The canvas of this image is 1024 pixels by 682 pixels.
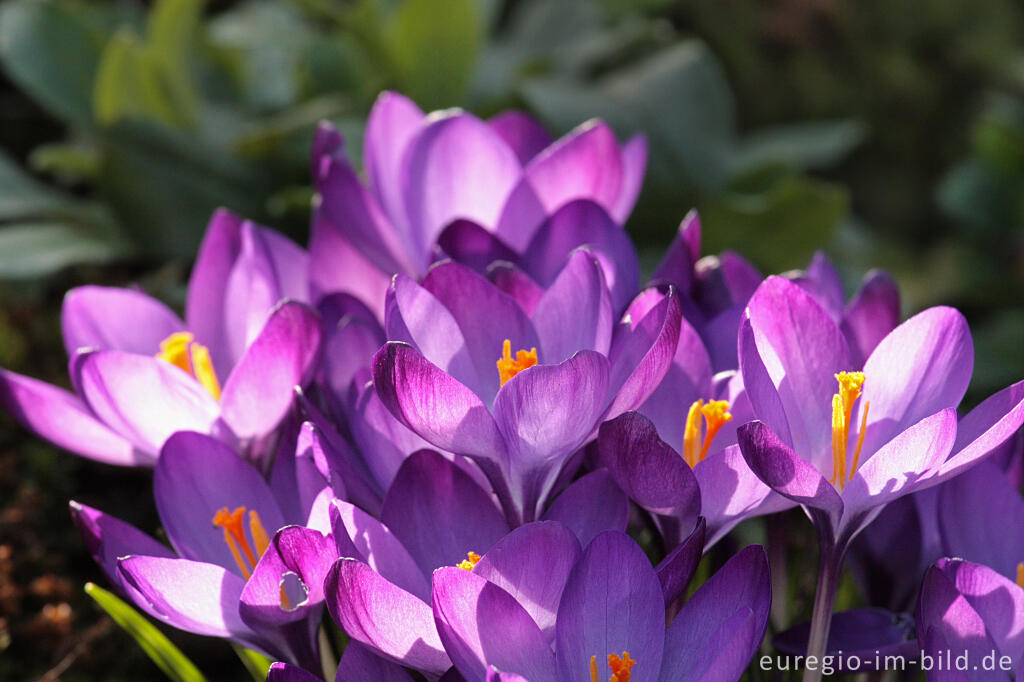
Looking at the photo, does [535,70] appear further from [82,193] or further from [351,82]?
[82,193]

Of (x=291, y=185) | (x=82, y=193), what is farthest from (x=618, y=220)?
(x=82, y=193)

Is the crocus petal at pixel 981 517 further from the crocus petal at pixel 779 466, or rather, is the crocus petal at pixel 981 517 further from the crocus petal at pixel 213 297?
the crocus petal at pixel 213 297

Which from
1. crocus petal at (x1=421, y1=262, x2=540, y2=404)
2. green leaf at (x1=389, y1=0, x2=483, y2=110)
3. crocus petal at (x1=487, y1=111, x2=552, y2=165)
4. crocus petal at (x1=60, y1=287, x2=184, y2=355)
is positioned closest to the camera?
crocus petal at (x1=421, y1=262, x2=540, y2=404)

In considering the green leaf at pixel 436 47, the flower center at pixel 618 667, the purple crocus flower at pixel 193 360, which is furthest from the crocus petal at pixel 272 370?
the green leaf at pixel 436 47

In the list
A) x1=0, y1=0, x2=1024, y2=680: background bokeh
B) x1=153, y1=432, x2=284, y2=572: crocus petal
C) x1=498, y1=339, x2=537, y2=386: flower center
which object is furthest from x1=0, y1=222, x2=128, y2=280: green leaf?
x1=498, y1=339, x2=537, y2=386: flower center

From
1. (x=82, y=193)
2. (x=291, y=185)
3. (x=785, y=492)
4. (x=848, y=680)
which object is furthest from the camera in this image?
(x=82, y=193)

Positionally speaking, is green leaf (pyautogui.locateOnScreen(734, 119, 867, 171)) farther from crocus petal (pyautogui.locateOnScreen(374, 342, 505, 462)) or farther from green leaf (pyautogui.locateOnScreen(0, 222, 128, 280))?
crocus petal (pyautogui.locateOnScreen(374, 342, 505, 462))

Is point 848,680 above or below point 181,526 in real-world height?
below

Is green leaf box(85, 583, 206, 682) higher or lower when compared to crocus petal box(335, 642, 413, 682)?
lower
